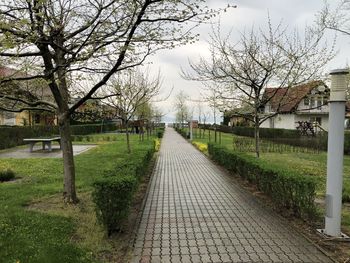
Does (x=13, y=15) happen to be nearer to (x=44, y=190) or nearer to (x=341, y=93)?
(x=44, y=190)

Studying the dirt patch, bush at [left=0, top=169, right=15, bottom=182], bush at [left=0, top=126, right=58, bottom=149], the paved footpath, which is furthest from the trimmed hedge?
bush at [left=0, top=126, right=58, bottom=149]

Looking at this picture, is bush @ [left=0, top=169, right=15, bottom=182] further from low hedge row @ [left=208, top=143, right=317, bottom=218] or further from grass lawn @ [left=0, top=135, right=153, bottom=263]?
low hedge row @ [left=208, top=143, right=317, bottom=218]

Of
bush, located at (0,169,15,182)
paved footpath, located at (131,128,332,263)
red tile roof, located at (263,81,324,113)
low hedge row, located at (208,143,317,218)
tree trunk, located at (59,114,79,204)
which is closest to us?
paved footpath, located at (131,128,332,263)

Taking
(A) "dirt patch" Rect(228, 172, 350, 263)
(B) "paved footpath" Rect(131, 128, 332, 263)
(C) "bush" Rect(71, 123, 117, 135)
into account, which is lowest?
(B) "paved footpath" Rect(131, 128, 332, 263)

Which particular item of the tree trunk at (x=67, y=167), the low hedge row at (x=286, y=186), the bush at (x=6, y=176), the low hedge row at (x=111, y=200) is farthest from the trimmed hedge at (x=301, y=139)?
the low hedge row at (x=111, y=200)

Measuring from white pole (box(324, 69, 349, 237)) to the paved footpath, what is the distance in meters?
0.55

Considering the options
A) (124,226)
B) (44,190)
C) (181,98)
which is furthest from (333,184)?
(181,98)

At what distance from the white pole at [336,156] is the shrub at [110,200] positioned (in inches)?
121

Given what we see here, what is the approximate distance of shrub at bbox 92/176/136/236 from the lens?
528 cm

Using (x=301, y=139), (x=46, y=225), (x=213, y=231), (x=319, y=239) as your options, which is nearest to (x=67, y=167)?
(x=46, y=225)

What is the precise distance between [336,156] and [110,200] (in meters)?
3.42

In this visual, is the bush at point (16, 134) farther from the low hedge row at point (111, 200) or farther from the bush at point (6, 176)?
the low hedge row at point (111, 200)

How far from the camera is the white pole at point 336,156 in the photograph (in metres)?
5.32

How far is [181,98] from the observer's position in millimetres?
65625
